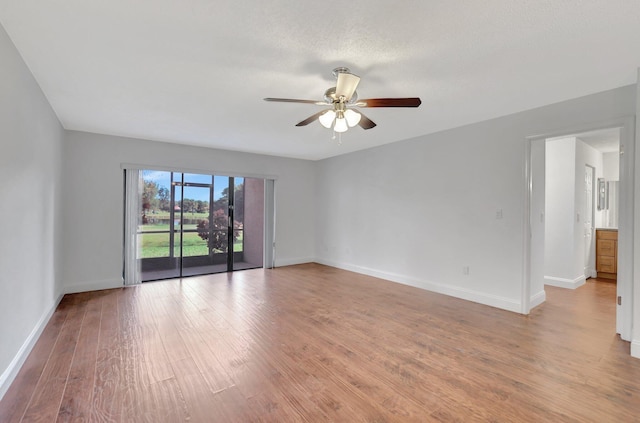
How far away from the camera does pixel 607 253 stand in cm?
518

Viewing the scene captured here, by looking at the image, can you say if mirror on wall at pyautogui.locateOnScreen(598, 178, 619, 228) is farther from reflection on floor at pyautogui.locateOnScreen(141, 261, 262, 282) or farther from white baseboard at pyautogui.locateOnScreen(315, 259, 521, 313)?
reflection on floor at pyautogui.locateOnScreen(141, 261, 262, 282)

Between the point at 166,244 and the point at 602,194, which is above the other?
the point at 602,194

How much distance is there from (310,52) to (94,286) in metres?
4.79

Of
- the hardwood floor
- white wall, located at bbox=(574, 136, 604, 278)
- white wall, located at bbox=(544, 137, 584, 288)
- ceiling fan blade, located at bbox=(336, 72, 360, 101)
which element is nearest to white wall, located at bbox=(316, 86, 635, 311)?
the hardwood floor

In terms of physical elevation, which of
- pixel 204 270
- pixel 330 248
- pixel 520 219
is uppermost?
pixel 520 219

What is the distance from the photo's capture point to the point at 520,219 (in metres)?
3.49

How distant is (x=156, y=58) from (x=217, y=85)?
1.85ft

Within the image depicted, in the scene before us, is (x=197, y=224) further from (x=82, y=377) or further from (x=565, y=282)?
(x=565, y=282)

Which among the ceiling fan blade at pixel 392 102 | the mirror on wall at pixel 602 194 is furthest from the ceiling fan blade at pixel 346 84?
the mirror on wall at pixel 602 194

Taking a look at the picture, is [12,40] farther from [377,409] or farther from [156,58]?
[377,409]

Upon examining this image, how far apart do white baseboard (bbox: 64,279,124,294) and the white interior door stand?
8008 millimetres

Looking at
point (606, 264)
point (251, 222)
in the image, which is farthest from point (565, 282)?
point (251, 222)

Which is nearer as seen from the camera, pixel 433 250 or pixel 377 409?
pixel 377 409

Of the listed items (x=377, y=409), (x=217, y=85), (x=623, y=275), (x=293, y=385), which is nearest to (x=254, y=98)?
(x=217, y=85)
